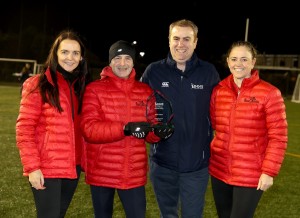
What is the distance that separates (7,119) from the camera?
42.5ft

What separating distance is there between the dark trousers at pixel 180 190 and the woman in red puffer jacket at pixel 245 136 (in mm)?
174

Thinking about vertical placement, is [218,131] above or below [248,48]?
below

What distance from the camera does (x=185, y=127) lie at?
3537 mm

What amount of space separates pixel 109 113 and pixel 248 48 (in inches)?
47.0

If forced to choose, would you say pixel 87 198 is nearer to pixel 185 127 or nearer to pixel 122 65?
pixel 185 127

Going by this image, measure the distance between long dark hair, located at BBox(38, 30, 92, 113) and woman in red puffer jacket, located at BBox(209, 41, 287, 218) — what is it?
1069mm

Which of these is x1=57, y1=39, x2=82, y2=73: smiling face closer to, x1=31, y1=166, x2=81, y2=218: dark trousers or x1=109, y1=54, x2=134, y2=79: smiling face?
x1=109, y1=54, x2=134, y2=79: smiling face

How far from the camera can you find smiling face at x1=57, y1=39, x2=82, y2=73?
128 inches

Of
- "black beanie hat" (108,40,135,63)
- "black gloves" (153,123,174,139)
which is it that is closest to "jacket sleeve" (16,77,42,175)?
"black beanie hat" (108,40,135,63)

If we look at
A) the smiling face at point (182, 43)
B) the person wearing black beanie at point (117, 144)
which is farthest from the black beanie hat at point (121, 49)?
the smiling face at point (182, 43)

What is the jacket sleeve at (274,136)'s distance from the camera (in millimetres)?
3150

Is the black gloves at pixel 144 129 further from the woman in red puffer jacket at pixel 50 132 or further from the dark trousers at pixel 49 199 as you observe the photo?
the dark trousers at pixel 49 199

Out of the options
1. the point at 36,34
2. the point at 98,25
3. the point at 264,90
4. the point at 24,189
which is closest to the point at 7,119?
A: the point at 24,189

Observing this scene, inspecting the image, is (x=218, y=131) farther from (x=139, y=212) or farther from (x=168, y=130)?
(x=139, y=212)
